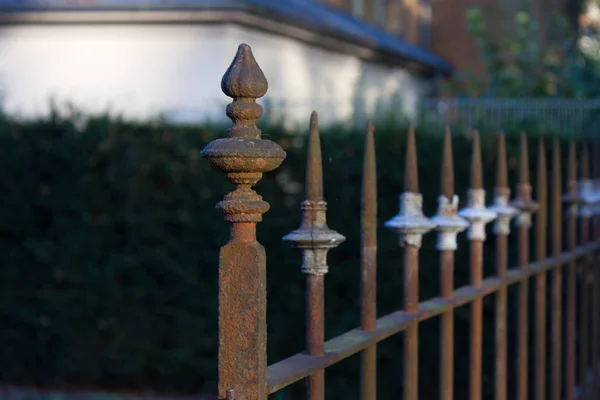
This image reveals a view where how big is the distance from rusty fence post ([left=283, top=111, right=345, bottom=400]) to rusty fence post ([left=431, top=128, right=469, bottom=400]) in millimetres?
624

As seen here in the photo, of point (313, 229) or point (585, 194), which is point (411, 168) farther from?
point (585, 194)

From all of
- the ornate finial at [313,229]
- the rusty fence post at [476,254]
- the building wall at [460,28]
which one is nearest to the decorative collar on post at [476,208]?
the rusty fence post at [476,254]

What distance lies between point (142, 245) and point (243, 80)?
6.02 m

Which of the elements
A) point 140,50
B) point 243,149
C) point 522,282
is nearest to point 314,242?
point 243,149

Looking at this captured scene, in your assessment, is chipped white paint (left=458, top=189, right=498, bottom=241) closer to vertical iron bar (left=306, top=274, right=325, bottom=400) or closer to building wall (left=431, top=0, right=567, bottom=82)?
vertical iron bar (left=306, top=274, right=325, bottom=400)

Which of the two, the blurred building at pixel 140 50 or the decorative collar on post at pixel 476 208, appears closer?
the decorative collar on post at pixel 476 208

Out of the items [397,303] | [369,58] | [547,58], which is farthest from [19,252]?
[547,58]

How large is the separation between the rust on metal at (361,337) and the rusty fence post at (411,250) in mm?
34

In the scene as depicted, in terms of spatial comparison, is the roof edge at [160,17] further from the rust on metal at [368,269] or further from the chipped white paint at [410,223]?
the rust on metal at [368,269]

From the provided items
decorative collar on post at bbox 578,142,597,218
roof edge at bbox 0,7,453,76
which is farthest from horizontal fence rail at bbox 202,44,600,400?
roof edge at bbox 0,7,453,76

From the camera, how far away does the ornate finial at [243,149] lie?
154 centimetres

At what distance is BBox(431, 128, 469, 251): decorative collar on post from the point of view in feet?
8.28

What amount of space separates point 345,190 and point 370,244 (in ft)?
16.1

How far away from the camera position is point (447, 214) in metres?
2.56
